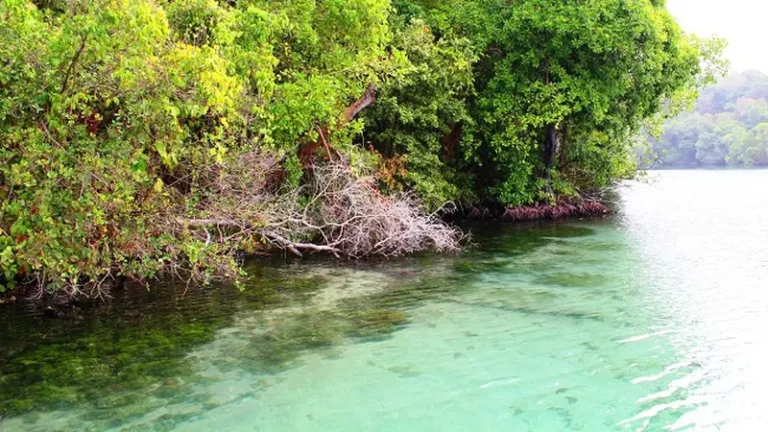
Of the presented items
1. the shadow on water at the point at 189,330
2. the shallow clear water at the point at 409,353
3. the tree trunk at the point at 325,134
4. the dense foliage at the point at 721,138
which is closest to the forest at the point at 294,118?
the tree trunk at the point at 325,134

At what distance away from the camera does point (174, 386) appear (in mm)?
7926

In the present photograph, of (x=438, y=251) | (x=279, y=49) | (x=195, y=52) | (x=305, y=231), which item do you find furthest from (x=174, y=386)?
(x=438, y=251)

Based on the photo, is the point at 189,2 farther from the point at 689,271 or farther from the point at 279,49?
the point at 689,271

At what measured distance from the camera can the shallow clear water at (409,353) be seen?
23.4 feet

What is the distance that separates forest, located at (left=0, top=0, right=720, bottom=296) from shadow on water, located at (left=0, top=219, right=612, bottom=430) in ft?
2.56

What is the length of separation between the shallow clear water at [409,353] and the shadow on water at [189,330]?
0.04 meters

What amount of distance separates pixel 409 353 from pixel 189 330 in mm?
3697

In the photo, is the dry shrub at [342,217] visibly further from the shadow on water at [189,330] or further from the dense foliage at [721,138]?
the dense foliage at [721,138]

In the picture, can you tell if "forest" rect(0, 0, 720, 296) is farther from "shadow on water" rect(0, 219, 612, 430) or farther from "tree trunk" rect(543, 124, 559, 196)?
"shadow on water" rect(0, 219, 612, 430)

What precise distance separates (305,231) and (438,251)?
4108mm

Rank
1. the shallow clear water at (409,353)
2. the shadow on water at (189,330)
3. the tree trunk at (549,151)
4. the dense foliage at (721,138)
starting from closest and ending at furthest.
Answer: the shallow clear water at (409,353) → the shadow on water at (189,330) → the tree trunk at (549,151) → the dense foliage at (721,138)

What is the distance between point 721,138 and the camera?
88.9m

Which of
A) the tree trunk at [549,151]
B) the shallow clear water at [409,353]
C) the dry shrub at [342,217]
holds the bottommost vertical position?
the shallow clear water at [409,353]

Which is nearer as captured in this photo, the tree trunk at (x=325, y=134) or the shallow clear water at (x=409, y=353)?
the shallow clear water at (x=409, y=353)
